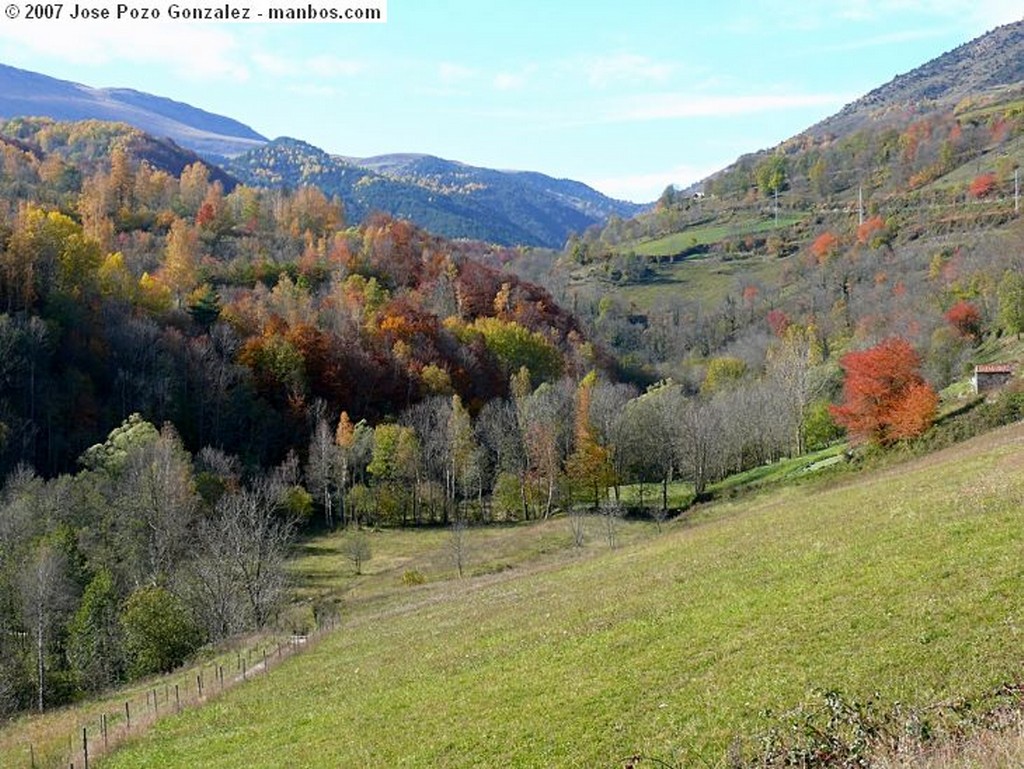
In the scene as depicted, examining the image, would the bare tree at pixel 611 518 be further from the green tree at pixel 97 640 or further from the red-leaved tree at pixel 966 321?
the red-leaved tree at pixel 966 321

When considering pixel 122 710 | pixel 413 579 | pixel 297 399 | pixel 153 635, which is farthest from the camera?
pixel 297 399

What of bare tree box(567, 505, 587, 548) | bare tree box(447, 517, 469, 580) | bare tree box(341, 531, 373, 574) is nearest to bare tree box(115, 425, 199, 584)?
bare tree box(341, 531, 373, 574)

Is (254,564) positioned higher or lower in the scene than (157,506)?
lower

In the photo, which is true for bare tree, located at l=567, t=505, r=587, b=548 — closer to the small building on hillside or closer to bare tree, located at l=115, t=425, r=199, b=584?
bare tree, located at l=115, t=425, r=199, b=584

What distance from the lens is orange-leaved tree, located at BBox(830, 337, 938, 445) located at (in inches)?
2463

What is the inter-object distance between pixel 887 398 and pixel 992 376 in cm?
1088

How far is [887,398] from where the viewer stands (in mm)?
65438

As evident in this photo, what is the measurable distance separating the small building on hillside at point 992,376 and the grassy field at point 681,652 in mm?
35464

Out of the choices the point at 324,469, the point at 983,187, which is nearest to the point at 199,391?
the point at 324,469

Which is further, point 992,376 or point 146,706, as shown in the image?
point 992,376

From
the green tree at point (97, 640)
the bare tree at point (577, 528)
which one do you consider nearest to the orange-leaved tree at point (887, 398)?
the bare tree at point (577, 528)

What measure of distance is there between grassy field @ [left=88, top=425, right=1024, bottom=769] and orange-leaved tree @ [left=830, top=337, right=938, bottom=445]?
2665 cm

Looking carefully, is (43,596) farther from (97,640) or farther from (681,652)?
(681,652)

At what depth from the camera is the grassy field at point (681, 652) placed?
15.9 meters
